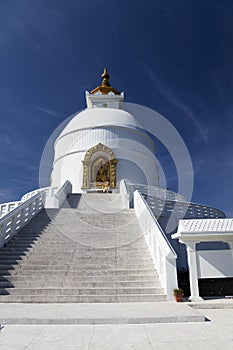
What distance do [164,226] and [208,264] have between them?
5.87 metres

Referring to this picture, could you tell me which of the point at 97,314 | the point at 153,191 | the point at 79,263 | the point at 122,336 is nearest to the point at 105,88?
the point at 153,191

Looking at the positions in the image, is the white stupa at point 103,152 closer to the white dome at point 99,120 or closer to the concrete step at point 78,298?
the white dome at point 99,120

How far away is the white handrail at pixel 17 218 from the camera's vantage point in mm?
8945

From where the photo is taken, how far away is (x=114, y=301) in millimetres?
6273

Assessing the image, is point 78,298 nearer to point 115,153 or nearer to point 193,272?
point 193,272

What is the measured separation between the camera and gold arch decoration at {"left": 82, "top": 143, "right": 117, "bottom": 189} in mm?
20969

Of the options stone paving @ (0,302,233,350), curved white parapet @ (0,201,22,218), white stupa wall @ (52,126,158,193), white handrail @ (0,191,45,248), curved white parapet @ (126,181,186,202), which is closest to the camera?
stone paving @ (0,302,233,350)

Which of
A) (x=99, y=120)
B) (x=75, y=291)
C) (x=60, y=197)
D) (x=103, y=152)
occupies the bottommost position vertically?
(x=75, y=291)

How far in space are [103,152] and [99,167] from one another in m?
1.25

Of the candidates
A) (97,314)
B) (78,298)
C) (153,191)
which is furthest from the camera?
(153,191)

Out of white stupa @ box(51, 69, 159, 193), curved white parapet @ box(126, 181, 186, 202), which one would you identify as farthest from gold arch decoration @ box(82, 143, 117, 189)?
curved white parapet @ box(126, 181, 186, 202)

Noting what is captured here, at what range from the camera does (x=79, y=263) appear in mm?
7844

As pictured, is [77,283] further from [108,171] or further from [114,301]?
[108,171]

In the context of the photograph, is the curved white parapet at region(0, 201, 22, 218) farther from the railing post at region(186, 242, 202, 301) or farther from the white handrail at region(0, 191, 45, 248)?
the railing post at region(186, 242, 202, 301)
